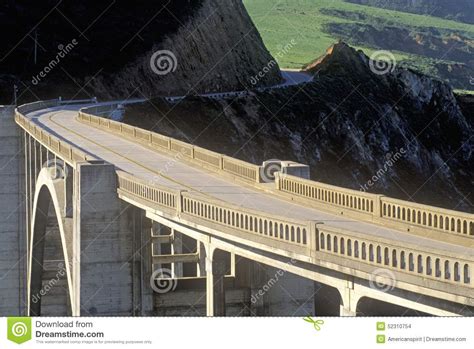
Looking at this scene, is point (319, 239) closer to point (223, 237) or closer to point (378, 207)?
point (223, 237)

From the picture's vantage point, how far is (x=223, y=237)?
92.2 feet

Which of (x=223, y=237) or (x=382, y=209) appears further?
(x=382, y=209)

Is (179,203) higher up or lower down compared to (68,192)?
lower down

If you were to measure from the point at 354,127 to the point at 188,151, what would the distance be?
277 feet

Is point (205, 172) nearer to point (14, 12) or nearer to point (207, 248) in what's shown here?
point (207, 248)

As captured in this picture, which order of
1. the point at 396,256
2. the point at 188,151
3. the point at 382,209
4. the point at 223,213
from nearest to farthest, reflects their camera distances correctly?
the point at 396,256 < the point at 223,213 < the point at 382,209 < the point at 188,151

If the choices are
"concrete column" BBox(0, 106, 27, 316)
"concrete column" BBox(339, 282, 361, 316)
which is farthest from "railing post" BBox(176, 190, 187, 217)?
"concrete column" BBox(0, 106, 27, 316)

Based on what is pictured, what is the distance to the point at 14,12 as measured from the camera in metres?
117

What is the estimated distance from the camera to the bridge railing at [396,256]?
2017 cm

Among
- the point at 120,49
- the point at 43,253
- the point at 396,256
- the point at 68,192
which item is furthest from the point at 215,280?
the point at 120,49

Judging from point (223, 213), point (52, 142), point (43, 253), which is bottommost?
point (223, 213)

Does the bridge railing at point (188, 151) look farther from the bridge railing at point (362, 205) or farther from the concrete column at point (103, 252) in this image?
the concrete column at point (103, 252)

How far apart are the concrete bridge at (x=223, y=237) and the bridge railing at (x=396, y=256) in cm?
2

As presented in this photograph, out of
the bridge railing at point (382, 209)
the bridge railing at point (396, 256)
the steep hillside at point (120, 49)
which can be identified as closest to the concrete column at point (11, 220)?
the steep hillside at point (120, 49)
